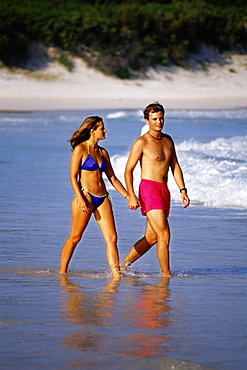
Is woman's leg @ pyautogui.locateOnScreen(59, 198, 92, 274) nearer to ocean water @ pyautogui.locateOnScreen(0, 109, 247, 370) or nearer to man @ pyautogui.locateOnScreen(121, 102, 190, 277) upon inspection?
ocean water @ pyautogui.locateOnScreen(0, 109, 247, 370)

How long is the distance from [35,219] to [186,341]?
5.12m

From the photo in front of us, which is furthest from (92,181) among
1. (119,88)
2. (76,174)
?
(119,88)

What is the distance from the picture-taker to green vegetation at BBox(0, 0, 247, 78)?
4912 cm

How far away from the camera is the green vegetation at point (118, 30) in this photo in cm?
4912

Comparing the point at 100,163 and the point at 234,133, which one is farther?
the point at 234,133

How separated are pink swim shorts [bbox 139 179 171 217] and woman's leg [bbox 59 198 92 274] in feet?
1.54

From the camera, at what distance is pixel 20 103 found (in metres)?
41.1

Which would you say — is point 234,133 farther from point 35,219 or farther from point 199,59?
point 199,59

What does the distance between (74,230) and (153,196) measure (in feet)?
2.33

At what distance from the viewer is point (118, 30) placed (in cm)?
5381

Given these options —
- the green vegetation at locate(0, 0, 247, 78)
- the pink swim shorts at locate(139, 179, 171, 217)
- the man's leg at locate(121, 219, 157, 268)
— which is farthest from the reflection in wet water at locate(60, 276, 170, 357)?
the green vegetation at locate(0, 0, 247, 78)

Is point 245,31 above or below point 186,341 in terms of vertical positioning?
above

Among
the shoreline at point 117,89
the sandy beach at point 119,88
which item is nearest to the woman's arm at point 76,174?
the shoreline at point 117,89

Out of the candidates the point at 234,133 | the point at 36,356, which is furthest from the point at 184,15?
the point at 36,356
